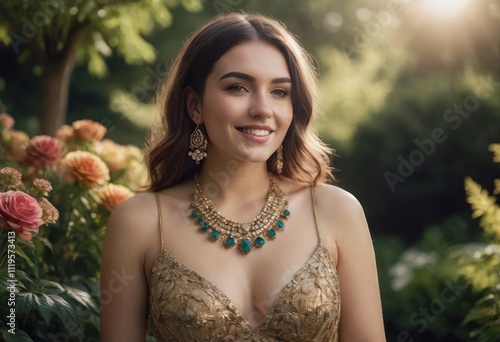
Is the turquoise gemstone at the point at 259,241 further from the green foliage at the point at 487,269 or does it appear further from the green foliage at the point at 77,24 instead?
the green foliage at the point at 77,24

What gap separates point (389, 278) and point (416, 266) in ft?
0.70

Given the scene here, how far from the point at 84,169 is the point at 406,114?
104 inches

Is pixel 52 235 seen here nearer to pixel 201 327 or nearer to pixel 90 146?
pixel 90 146

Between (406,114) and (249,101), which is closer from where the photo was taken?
(249,101)

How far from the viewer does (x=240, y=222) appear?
131 inches

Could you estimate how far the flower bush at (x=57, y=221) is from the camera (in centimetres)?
312

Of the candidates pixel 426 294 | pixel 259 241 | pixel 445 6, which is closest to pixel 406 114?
pixel 445 6

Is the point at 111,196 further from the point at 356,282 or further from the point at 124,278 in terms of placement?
the point at 356,282
